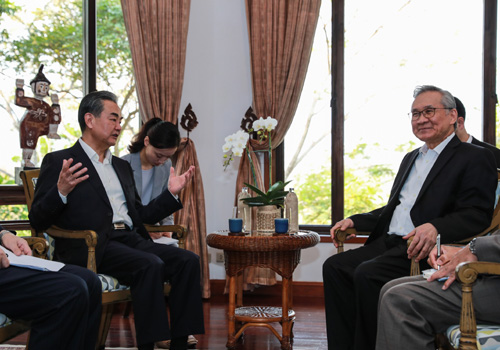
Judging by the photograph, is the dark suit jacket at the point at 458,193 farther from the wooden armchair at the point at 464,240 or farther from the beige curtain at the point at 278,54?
the beige curtain at the point at 278,54

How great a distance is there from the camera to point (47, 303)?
2.14m

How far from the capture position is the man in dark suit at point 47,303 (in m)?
2.11

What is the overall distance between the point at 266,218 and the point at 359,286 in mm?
905

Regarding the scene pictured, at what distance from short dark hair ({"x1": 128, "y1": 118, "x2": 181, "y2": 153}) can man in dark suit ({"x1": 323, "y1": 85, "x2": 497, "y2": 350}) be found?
132 centimetres

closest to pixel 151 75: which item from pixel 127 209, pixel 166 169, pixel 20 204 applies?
pixel 166 169

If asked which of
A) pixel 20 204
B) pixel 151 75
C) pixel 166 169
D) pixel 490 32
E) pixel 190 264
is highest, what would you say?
pixel 490 32

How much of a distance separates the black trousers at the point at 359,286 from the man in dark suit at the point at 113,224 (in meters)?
0.71

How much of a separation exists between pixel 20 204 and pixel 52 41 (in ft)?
4.56

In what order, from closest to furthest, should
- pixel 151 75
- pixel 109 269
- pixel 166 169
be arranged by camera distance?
pixel 109 269 → pixel 166 169 → pixel 151 75

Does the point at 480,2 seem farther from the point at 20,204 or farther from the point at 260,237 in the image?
the point at 20,204

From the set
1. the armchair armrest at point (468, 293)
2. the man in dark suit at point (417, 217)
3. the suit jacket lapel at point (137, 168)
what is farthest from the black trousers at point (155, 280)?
the armchair armrest at point (468, 293)

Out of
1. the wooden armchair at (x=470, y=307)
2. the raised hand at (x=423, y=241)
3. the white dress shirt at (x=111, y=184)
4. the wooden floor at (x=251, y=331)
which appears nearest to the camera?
the wooden armchair at (x=470, y=307)

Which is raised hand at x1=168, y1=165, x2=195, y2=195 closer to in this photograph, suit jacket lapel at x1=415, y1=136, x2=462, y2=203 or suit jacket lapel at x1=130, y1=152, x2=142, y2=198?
suit jacket lapel at x1=130, y1=152, x2=142, y2=198

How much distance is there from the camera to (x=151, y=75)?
470 cm
